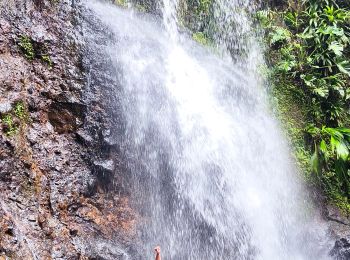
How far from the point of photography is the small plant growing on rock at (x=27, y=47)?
3928mm

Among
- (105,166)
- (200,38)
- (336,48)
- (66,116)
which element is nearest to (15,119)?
(66,116)

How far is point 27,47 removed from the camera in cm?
396

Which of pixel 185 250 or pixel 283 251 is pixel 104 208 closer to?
pixel 185 250

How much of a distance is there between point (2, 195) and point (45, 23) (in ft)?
7.65

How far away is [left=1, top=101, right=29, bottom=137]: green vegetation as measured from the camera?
11.0 ft

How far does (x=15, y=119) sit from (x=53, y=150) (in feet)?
1.61

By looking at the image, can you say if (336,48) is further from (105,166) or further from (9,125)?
(9,125)

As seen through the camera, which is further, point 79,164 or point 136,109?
point 136,109

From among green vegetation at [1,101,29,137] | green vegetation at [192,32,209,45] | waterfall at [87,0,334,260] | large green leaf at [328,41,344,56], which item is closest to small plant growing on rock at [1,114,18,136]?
green vegetation at [1,101,29,137]

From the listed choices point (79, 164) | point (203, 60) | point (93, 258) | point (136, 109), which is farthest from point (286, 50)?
point (93, 258)

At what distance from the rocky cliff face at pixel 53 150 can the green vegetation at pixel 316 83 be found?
413cm

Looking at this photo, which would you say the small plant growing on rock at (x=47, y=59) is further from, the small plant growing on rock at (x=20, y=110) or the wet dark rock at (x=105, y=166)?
the wet dark rock at (x=105, y=166)

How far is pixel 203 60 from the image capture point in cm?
663

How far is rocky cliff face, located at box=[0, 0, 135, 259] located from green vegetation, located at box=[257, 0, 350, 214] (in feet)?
13.5
